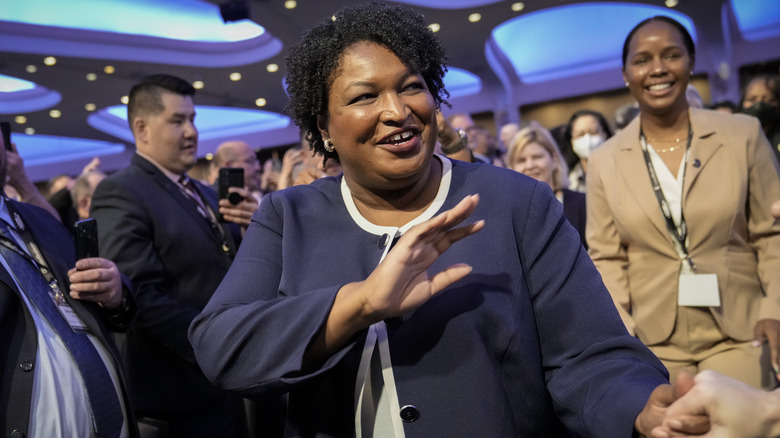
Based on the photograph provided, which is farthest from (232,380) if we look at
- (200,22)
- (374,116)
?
(200,22)

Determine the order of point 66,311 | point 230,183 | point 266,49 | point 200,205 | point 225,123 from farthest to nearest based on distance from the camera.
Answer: point 225,123, point 266,49, point 200,205, point 230,183, point 66,311

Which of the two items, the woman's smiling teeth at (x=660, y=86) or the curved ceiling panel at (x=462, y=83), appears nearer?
the woman's smiling teeth at (x=660, y=86)

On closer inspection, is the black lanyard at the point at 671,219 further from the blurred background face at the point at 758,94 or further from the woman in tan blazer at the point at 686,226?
the blurred background face at the point at 758,94

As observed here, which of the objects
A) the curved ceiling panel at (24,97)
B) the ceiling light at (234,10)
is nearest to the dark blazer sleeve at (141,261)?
the ceiling light at (234,10)

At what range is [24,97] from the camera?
15312 millimetres

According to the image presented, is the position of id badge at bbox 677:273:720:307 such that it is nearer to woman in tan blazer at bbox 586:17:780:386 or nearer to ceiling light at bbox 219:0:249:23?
woman in tan blazer at bbox 586:17:780:386

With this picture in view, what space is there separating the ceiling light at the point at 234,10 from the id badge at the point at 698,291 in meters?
8.64

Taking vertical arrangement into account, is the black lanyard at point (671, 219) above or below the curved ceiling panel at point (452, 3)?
below

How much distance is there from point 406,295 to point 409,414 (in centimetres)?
27

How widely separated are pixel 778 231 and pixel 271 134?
17614mm

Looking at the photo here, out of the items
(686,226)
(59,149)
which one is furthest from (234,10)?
(59,149)

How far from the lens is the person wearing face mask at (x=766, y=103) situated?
180 inches

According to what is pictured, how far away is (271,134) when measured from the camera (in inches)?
769

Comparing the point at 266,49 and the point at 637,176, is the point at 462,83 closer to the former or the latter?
the point at 266,49
